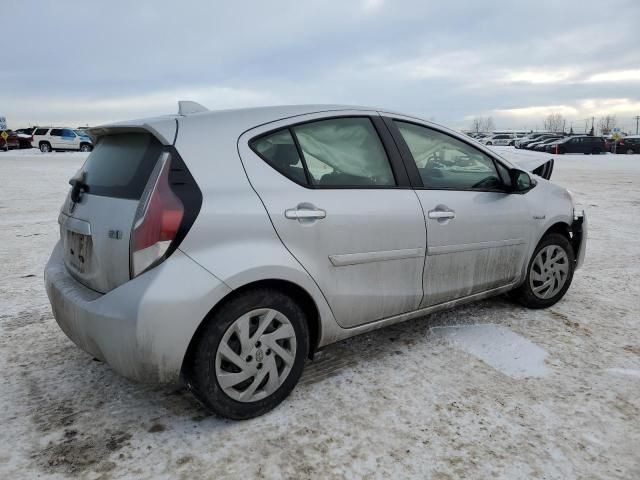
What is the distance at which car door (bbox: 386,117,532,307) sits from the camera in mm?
3090

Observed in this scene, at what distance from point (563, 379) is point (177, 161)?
7.89 feet

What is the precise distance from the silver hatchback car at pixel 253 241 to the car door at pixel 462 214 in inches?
0.5

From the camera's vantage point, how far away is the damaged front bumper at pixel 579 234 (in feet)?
13.5

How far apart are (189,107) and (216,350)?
136 cm

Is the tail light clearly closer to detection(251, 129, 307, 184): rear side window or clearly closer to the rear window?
the rear window

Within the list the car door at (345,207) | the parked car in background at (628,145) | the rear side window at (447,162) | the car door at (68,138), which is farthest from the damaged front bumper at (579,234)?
the parked car in background at (628,145)

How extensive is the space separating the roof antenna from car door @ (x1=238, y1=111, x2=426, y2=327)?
45cm

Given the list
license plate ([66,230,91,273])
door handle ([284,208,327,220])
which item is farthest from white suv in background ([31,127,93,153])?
door handle ([284,208,327,220])

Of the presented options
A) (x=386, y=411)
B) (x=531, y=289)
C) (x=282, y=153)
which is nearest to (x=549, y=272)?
(x=531, y=289)

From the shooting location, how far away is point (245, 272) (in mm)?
2273

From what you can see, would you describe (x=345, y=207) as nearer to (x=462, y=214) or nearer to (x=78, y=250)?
(x=462, y=214)

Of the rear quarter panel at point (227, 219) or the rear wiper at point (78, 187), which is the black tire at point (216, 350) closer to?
the rear quarter panel at point (227, 219)

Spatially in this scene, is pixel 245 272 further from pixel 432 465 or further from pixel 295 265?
pixel 432 465

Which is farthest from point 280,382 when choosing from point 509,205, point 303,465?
point 509,205
